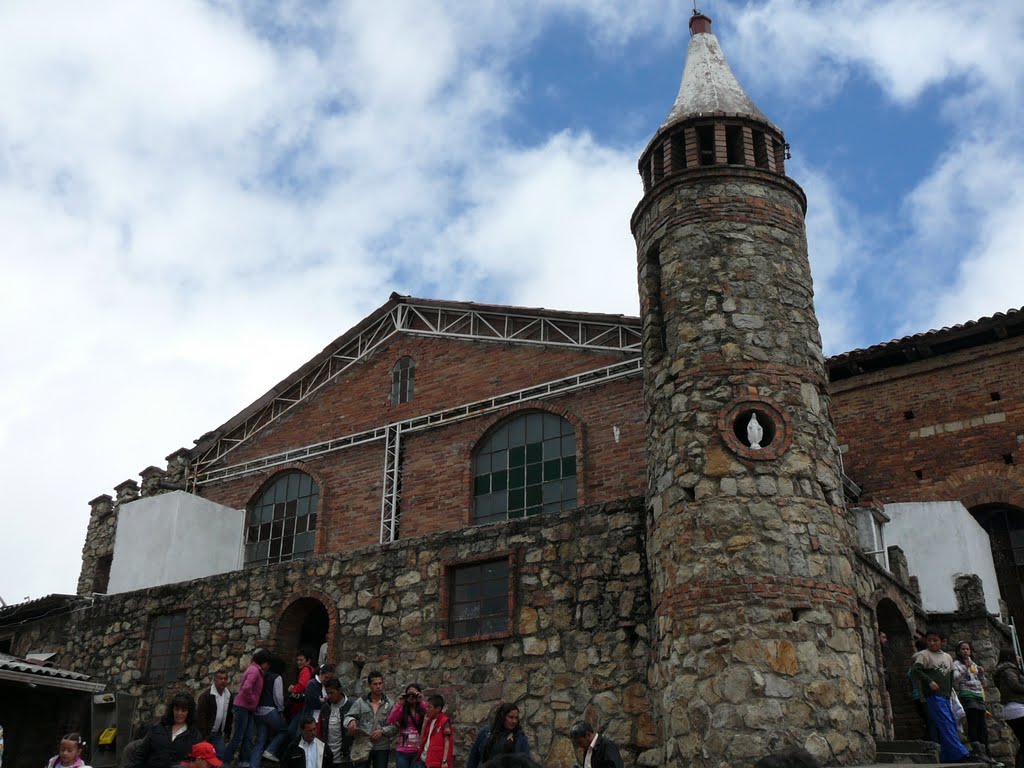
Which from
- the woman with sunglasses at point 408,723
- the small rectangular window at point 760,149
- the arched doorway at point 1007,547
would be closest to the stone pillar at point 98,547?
the woman with sunglasses at point 408,723

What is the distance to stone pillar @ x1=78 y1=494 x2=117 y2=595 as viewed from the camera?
74.3 ft

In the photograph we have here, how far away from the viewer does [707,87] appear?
13.9 m

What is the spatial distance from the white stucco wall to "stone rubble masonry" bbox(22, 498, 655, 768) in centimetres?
669

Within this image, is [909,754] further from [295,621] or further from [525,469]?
[525,469]

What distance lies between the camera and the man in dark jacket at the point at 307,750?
437 inches

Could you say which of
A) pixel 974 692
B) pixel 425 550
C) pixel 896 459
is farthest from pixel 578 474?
pixel 974 692

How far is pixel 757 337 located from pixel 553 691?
15.6ft

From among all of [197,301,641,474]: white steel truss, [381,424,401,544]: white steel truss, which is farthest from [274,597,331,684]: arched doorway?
[197,301,641,474]: white steel truss

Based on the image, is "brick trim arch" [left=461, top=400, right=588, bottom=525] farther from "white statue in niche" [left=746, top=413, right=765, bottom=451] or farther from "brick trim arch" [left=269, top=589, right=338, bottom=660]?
"white statue in niche" [left=746, top=413, right=765, bottom=451]

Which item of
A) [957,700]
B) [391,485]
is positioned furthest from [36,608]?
[957,700]

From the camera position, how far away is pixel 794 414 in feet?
37.4

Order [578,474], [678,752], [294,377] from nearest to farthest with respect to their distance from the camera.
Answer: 1. [678,752]
2. [578,474]
3. [294,377]

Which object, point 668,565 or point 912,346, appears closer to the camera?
point 668,565

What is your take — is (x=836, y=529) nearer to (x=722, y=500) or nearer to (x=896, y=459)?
(x=722, y=500)
